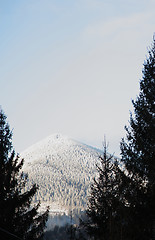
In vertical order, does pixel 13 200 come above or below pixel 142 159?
below

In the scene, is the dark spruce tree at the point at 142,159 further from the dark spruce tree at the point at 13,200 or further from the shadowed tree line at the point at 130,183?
the dark spruce tree at the point at 13,200

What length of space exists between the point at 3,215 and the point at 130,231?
5515 millimetres

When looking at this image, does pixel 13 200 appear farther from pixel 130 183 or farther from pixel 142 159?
pixel 142 159

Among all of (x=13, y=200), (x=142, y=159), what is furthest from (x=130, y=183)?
(x=13, y=200)

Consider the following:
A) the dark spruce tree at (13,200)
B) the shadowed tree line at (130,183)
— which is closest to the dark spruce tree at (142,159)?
the shadowed tree line at (130,183)

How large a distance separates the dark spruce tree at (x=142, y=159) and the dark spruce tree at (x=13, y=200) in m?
4.97

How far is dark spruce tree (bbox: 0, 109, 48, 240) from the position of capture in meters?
13.1

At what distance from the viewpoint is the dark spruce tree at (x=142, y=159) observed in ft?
36.6

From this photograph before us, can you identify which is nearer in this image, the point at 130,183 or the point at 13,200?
the point at 130,183

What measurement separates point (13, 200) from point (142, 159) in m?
6.02

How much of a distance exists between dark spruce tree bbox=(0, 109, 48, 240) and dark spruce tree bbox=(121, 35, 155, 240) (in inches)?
196

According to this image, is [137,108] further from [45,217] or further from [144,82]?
[45,217]

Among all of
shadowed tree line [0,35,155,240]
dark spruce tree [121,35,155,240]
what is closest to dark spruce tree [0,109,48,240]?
shadowed tree line [0,35,155,240]

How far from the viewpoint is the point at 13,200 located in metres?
13.5
